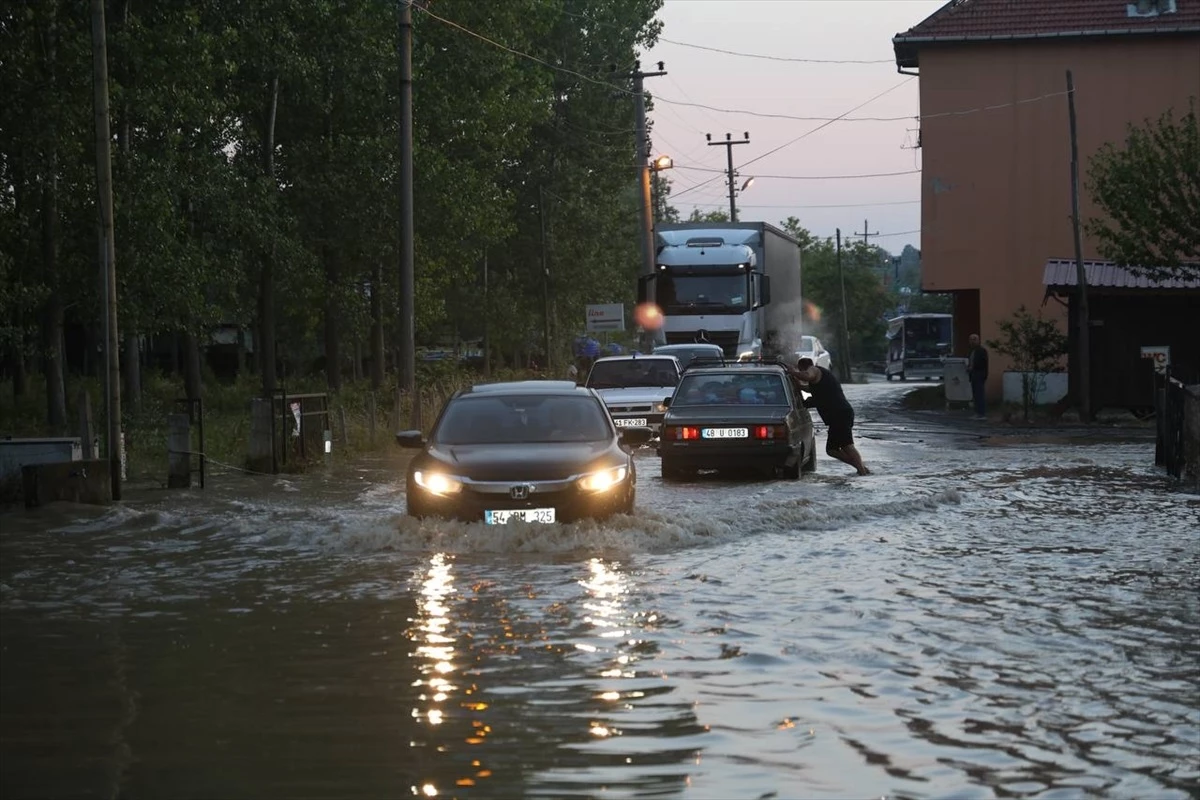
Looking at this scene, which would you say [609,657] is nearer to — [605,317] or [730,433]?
[730,433]

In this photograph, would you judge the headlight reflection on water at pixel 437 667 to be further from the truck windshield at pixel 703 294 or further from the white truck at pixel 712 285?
the truck windshield at pixel 703 294

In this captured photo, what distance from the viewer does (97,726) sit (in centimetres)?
753

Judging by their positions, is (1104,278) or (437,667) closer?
(437,667)

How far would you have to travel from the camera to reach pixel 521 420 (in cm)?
1569

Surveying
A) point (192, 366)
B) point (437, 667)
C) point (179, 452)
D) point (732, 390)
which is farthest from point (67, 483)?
point (192, 366)

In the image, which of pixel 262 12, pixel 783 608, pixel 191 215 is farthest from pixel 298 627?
pixel 262 12

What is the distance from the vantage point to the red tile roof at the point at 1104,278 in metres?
36.8

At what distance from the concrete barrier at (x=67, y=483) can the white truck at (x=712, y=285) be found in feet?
81.5

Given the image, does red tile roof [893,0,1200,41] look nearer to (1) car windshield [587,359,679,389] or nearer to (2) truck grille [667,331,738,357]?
(2) truck grille [667,331,738,357]

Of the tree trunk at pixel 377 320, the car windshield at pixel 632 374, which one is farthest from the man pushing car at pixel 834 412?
the tree trunk at pixel 377 320

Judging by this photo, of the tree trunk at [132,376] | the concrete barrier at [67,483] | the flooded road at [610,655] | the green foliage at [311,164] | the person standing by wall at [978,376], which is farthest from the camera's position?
the person standing by wall at [978,376]

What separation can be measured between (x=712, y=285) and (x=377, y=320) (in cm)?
965

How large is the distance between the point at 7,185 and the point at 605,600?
22.9 meters

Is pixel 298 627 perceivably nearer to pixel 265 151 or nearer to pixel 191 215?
pixel 191 215
